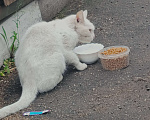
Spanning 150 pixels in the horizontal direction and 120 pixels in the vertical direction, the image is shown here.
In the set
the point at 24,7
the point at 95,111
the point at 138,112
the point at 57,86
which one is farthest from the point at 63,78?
the point at 24,7

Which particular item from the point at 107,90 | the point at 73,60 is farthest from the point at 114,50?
the point at 107,90

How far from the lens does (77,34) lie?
5.03 m

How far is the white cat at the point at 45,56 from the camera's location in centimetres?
439

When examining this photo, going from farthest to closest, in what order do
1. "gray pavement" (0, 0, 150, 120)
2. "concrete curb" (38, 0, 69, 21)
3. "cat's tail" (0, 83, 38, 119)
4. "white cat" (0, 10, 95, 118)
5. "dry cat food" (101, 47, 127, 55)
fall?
"concrete curb" (38, 0, 69, 21) < "dry cat food" (101, 47, 127, 55) < "white cat" (0, 10, 95, 118) < "cat's tail" (0, 83, 38, 119) < "gray pavement" (0, 0, 150, 120)

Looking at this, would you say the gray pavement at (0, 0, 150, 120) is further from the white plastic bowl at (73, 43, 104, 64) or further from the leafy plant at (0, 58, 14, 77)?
the leafy plant at (0, 58, 14, 77)

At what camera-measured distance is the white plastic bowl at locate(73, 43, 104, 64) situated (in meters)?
5.04

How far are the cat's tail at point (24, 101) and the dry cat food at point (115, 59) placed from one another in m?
1.08

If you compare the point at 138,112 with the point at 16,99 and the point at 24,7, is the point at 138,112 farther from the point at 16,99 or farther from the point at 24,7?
the point at 24,7

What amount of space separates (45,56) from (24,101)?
0.70 metres

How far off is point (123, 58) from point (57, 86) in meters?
1.00

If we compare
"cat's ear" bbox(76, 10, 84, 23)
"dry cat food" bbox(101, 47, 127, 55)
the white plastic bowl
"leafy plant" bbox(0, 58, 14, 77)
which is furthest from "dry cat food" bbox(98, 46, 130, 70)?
"leafy plant" bbox(0, 58, 14, 77)

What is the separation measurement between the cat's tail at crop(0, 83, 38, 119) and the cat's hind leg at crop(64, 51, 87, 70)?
2.43ft

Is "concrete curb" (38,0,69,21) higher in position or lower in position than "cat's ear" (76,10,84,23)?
lower

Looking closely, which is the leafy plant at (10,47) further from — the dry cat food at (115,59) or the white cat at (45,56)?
the dry cat food at (115,59)
